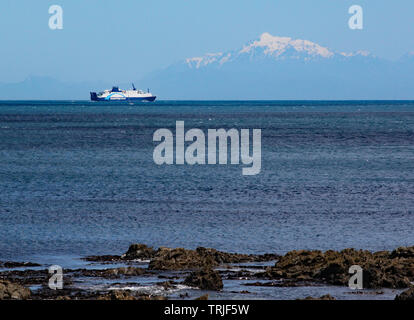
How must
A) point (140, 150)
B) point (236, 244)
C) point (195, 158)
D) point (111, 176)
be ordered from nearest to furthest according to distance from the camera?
point (236, 244) < point (111, 176) < point (195, 158) < point (140, 150)

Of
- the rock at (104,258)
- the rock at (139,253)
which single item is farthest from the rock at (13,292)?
the rock at (139,253)

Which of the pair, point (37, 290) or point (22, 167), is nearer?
point (37, 290)

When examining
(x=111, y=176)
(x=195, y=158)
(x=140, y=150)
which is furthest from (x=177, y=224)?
(x=140, y=150)

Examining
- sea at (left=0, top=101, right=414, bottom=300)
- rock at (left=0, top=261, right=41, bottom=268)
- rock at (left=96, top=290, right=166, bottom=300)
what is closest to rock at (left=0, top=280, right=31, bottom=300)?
rock at (left=96, top=290, right=166, bottom=300)

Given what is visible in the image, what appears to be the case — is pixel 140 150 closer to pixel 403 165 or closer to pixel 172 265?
pixel 403 165

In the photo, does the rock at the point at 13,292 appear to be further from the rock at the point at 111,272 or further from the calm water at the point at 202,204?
the calm water at the point at 202,204

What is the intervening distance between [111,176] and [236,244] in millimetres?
30236

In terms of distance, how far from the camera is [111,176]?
62344 millimetres

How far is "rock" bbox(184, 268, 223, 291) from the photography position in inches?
966

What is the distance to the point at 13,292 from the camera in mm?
22438

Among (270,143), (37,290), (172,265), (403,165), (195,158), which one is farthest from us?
(270,143)

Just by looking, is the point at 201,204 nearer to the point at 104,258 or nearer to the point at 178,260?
the point at 104,258

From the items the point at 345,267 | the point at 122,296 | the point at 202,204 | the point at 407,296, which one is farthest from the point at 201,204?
the point at 407,296
